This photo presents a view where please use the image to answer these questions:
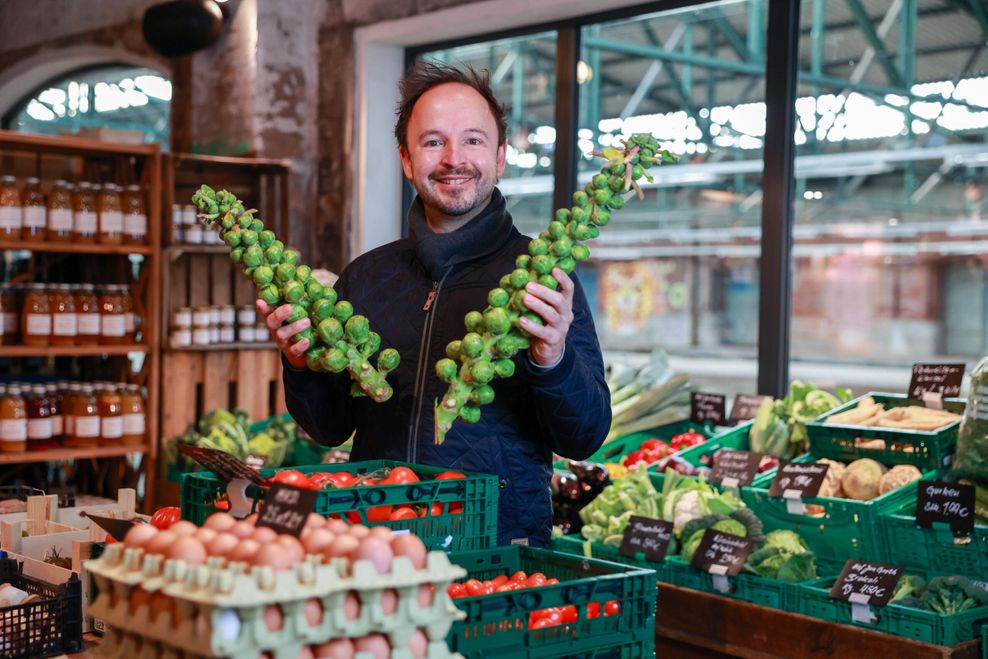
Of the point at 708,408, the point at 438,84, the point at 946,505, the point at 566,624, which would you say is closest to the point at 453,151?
the point at 438,84

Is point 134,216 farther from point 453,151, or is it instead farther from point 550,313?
point 550,313

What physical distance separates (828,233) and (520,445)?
2.85 metres

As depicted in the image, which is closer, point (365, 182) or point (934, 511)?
point (934, 511)

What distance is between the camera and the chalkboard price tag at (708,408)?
454 cm

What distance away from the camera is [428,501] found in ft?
6.11

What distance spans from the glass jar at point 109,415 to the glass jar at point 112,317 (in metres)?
0.23

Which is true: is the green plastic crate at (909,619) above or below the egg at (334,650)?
below

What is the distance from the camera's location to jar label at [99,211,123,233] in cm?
520

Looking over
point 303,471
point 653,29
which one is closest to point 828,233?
point 653,29

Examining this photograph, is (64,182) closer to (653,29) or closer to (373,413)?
(653,29)

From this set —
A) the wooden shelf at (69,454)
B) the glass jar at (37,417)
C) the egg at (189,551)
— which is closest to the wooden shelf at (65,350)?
the glass jar at (37,417)

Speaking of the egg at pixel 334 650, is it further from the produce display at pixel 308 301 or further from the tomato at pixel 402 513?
the produce display at pixel 308 301

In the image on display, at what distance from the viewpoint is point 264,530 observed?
142 centimetres

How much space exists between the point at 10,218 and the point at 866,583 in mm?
3863
